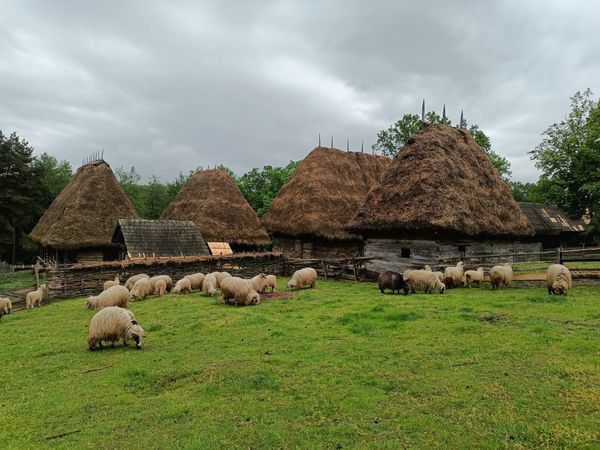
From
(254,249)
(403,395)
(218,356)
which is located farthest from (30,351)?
(254,249)

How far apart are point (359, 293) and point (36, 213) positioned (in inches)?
1456

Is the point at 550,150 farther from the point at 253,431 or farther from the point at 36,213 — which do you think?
the point at 36,213

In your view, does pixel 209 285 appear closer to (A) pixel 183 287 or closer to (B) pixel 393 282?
(A) pixel 183 287

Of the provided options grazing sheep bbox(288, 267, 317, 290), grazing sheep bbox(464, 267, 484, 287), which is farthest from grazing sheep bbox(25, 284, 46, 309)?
grazing sheep bbox(464, 267, 484, 287)

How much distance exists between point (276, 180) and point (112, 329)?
1374 inches

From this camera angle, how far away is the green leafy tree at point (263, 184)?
138ft

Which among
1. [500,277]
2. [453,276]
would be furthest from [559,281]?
[453,276]

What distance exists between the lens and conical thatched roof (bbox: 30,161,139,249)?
1013 inches

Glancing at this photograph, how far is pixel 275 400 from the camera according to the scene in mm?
5492

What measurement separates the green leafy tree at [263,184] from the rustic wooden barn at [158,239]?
1812cm

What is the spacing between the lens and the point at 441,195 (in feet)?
55.9

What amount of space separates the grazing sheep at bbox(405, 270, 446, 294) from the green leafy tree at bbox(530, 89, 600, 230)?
51.5 ft

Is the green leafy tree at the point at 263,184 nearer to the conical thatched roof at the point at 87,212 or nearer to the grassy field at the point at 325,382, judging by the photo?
the conical thatched roof at the point at 87,212

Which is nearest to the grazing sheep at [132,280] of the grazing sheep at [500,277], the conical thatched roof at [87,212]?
the conical thatched roof at [87,212]
